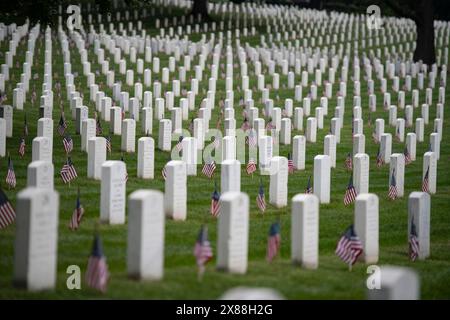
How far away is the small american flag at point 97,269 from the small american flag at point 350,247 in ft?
10.8

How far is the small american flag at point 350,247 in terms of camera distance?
1258 centimetres

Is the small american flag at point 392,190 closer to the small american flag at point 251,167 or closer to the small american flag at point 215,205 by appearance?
the small american flag at point 251,167

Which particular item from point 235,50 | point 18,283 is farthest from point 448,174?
point 235,50

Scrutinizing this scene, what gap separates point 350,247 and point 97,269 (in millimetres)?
3393

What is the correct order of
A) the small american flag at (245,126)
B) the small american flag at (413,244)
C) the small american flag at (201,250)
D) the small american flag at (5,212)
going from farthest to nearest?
the small american flag at (245,126), the small american flag at (413,244), the small american flag at (5,212), the small american flag at (201,250)

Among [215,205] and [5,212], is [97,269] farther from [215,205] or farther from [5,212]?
[215,205]

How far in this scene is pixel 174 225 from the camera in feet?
47.6

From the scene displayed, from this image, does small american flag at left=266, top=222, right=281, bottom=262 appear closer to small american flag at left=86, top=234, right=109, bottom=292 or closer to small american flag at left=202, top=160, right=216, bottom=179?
small american flag at left=86, top=234, right=109, bottom=292

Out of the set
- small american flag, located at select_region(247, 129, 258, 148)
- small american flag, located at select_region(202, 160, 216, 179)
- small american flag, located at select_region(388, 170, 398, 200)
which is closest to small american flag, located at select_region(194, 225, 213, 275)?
small american flag, located at select_region(388, 170, 398, 200)

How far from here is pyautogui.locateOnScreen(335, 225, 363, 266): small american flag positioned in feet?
41.3

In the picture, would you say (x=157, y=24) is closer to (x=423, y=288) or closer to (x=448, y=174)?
(x=448, y=174)

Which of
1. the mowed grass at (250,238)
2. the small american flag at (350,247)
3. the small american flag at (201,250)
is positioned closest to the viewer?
the mowed grass at (250,238)

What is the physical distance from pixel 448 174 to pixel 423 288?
→ 31.9 ft

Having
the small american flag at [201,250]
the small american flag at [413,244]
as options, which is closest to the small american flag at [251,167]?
the small american flag at [413,244]
